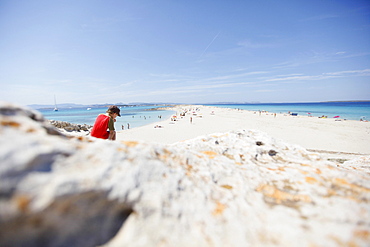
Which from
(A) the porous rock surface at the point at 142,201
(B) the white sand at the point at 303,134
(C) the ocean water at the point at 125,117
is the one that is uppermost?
(A) the porous rock surface at the point at 142,201

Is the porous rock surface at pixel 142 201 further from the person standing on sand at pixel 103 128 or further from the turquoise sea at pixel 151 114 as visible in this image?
the turquoise sea at pixel 151 114

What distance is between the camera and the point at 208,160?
99.6 inches

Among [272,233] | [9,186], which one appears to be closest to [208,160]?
[272,233]

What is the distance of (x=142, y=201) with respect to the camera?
1.52 metres

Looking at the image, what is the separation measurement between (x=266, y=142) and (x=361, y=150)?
50.7 ft

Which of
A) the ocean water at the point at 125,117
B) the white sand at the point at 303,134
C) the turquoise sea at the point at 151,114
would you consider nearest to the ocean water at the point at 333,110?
the turquoise sea at the point at 151,114

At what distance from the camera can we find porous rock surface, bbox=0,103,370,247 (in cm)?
113

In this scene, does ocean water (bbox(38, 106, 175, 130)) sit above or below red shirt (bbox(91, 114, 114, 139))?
below

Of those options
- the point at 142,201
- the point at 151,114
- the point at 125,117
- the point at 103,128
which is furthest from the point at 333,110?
the point at 142,201

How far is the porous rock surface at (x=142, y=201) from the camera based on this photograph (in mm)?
1131

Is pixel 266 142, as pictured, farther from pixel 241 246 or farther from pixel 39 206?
pixel 39 206

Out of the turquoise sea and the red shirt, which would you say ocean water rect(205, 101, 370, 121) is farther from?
the red shirt

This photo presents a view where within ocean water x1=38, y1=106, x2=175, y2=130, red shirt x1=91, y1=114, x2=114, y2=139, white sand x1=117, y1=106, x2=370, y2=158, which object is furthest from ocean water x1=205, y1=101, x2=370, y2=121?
red shirt x1=91, y1=114, x2=114, y2=139

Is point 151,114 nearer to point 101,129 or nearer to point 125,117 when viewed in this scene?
point 125,117
